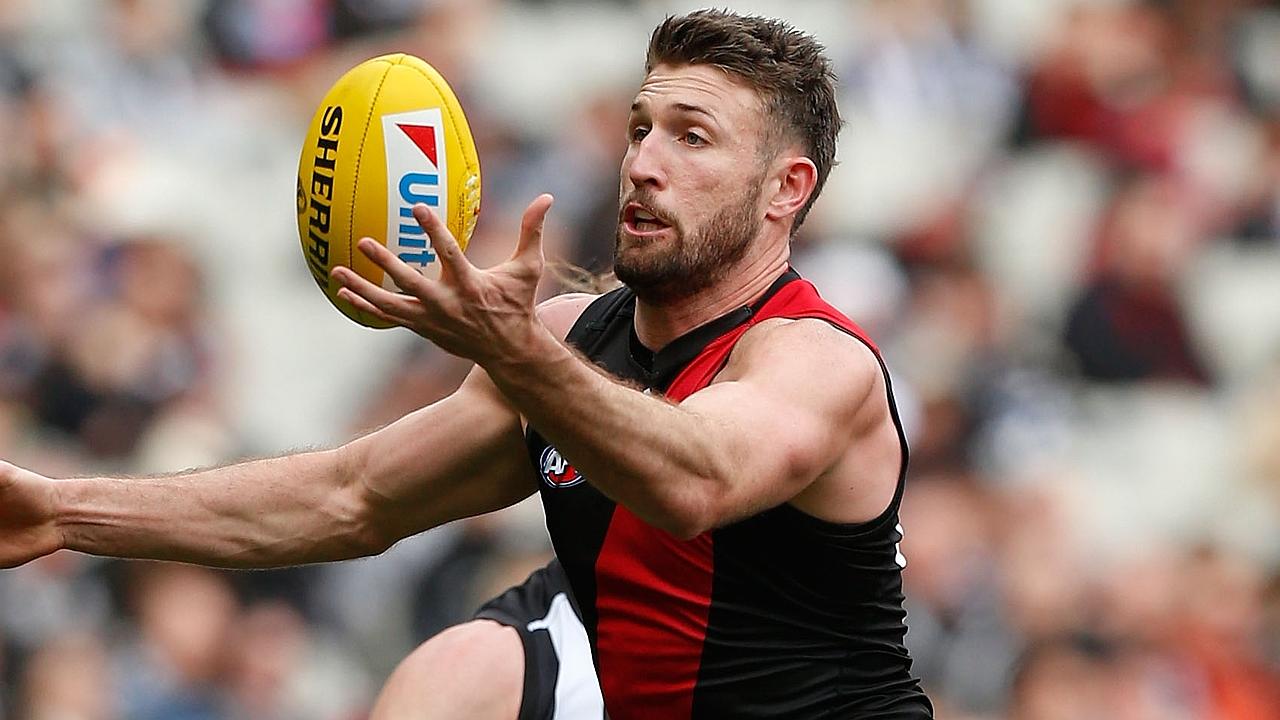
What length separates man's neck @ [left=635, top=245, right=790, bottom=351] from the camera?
4172 millimetres

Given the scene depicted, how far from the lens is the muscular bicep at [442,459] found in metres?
4.35

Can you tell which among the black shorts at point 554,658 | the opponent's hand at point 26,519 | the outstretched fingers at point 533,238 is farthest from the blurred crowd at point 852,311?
the outstretched fingers at point 533,238

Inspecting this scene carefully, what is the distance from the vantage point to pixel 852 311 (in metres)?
9.18

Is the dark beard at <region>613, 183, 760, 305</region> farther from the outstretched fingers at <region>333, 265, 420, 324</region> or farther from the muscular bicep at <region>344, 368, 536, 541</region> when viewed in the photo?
the outstretched fingers at <region>333, 265, 420, 324</region>

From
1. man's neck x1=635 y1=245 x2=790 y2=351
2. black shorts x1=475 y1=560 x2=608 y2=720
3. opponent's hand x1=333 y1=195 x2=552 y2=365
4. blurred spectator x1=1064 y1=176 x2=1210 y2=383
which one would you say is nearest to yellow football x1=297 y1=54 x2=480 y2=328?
man's neck x1=635 y1=245 x2=790 y2=351

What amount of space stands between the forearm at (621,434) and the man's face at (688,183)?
757 mm

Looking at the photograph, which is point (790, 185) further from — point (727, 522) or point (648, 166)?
point (727, 522)

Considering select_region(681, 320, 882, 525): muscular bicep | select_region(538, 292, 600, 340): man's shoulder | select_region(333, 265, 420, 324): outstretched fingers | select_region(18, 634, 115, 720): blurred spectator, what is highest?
select_region(538, 292, 600, 340): man's shoulder

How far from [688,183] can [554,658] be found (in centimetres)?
181

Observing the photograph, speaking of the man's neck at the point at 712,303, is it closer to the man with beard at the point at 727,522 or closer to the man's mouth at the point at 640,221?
Result: the man with beard at the point at 727,522

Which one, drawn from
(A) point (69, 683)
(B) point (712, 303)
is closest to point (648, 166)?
(B) point (712, 303)

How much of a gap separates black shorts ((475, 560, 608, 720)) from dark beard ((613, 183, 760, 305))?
143 cm

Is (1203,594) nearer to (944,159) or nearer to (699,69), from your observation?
(944,159)

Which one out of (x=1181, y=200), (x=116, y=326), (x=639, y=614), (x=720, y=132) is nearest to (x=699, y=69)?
(x=720, y=132)
